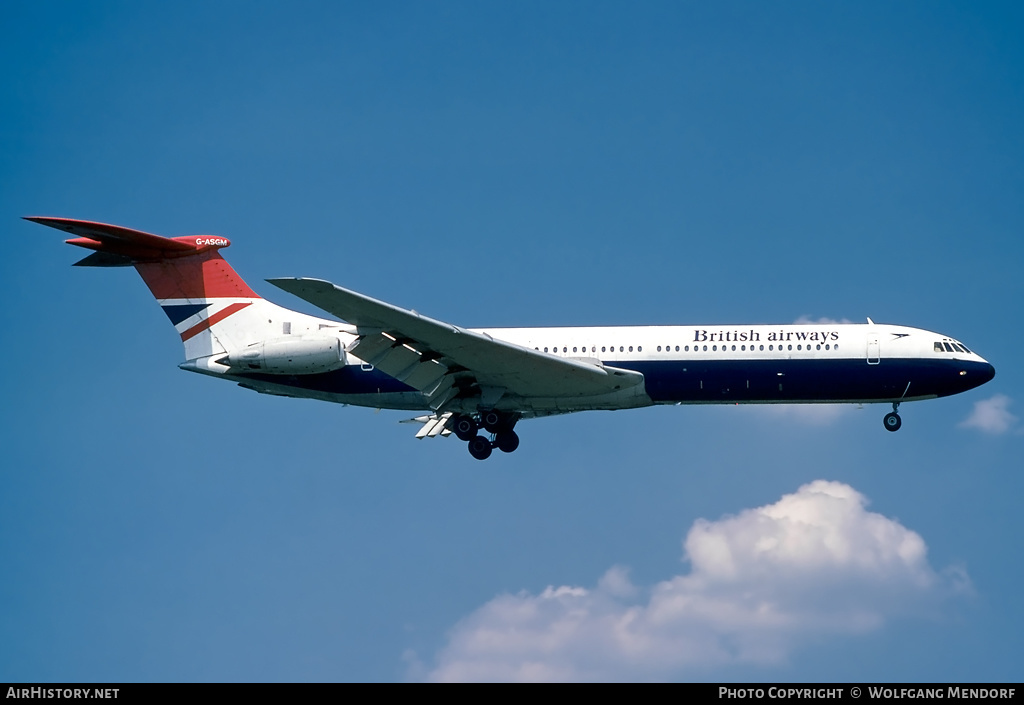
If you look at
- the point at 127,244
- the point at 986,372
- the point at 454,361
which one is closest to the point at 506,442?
the point at 454,361

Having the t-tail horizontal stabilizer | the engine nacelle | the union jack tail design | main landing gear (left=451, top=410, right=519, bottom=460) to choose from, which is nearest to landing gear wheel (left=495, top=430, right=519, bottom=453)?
main landing gear (left=451, top=410, right=519, bottom=460)

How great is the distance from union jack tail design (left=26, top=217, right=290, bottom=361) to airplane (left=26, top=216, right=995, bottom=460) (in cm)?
6

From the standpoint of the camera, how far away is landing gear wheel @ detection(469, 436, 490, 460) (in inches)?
1460

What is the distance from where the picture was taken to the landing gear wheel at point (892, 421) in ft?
121

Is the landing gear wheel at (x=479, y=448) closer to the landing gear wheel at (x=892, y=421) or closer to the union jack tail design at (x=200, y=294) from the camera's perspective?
the union jack tail design at (x=200, y=294)

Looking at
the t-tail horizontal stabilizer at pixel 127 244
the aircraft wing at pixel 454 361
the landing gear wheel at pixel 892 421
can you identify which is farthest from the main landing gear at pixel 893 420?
the t-tail horizontal stabilizer at pixel 127 244

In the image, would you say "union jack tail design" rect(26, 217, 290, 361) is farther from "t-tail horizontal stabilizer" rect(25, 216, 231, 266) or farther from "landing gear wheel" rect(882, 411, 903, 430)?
"landing gear wheel" rect(882, 411, 903, 430)

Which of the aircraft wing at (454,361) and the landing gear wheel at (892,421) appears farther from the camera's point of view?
the landing gear wheel at (892,421)

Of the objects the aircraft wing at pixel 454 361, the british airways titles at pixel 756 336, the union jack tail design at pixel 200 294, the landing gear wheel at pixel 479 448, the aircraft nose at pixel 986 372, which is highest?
the union jack tail design at pixel 200 294
